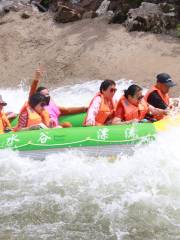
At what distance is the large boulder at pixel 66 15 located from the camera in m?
11.7

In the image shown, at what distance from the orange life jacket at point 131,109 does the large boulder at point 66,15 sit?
6.01 metres

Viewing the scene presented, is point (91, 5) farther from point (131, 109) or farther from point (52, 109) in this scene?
point (131, 109)

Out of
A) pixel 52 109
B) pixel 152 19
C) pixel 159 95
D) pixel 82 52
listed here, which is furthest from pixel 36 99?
pixel 152 19

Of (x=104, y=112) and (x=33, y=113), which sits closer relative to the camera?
(x=33, y=113)

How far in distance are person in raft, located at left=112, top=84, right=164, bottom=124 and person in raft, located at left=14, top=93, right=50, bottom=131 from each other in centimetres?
87

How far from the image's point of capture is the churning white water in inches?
183

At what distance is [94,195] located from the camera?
5.18 meters

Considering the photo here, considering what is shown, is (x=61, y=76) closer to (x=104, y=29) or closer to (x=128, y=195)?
(x=104, y=29)

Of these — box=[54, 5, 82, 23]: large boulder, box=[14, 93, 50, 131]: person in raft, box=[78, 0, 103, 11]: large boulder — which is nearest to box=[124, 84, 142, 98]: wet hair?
box=[14, 93, 50, 131]: person in raft

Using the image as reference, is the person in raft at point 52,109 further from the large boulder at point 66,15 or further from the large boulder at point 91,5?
the large boulder at point 91,5

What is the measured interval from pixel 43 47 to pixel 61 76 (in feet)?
4.05

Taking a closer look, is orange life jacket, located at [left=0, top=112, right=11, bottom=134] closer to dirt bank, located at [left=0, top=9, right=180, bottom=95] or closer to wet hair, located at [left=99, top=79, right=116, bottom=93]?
wet hair, located at [left=99, top=79, right=116, bottom=93]

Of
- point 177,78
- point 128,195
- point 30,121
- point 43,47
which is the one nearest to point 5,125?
point 30,121

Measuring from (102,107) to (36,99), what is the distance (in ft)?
2.62
